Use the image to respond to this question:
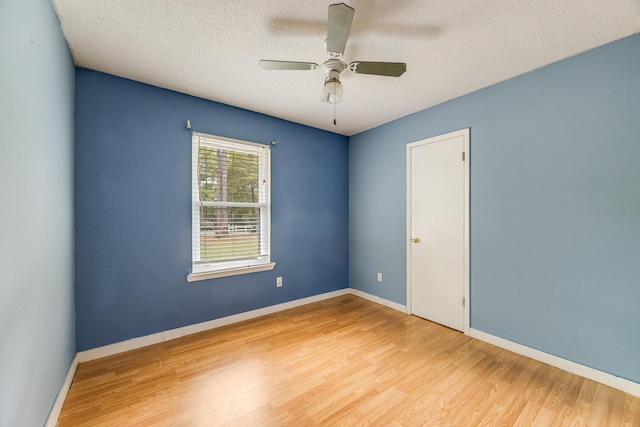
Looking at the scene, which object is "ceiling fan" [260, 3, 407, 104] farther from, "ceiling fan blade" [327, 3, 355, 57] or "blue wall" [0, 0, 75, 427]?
"blue wall" [0, 0, 75, 427]

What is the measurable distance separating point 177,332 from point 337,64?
287cm

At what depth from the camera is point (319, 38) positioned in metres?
1.81

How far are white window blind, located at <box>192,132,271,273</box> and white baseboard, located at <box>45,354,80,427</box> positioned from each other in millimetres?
1090

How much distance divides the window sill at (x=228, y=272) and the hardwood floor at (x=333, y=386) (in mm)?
586

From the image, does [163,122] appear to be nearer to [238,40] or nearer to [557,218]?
[238,40]

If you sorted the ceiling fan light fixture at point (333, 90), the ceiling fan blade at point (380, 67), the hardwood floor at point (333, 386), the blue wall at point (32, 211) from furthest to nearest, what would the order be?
the ceiling fan light fixture at point (333, 90) → the ceiling fan blade at point (380, 67) → the hardwood floor at point (333, 386) → the blue wall at point (32, 211)

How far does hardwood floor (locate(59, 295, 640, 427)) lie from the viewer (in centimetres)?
157

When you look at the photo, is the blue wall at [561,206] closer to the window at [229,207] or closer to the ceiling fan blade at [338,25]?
the ceiling fan blade at [338,25]

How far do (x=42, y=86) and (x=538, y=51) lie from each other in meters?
3.27

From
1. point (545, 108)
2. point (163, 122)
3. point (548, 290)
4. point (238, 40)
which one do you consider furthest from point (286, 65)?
point (548, 290)

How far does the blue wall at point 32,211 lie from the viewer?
99cm

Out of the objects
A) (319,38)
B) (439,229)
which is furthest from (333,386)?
(319,38)

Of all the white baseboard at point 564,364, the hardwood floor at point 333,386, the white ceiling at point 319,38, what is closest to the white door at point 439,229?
the white baseboard at point 564,364

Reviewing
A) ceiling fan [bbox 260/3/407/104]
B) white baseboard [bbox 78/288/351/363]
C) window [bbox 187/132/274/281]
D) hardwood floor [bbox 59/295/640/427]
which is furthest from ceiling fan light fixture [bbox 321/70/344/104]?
white baseboard [bbox 78/288/351/363]
